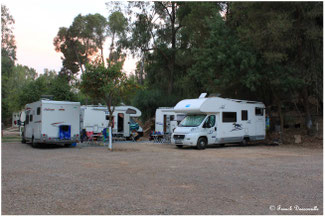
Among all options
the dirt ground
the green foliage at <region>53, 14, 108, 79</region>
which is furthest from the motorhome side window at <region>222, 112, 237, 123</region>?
the green foliage at <region>53, 14, 108, 79</region>

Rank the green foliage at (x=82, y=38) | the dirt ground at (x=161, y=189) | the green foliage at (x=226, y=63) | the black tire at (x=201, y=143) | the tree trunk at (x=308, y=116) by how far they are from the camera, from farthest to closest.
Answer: the green foliage at (x=82, y=38), the tree trunk at (x=308, y=116), the green foliage at (x=226, y=63), the black tire at (x=201, y=143), the dirt ground at (x=161, y=189)

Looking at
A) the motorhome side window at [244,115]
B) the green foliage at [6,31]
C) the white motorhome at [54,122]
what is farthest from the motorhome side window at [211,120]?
the green foliage at [6,31]

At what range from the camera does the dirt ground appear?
5.24 m

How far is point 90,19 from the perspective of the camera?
4141 cm

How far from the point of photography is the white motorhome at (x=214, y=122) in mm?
16531

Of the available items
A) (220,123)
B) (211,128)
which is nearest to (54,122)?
(211,128)

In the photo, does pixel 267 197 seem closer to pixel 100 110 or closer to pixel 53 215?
pixel 53 215

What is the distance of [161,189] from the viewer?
6609mm

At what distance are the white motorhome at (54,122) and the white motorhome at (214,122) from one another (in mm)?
5024

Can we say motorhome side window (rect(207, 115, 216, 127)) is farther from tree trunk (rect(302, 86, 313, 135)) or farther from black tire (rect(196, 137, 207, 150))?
Result: tree trunk (rect(302, 86, 313, 135))

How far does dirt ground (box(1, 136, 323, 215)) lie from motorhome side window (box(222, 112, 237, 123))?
24.1 feet

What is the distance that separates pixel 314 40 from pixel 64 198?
49.7ft

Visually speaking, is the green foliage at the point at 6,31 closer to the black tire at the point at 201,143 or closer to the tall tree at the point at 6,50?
the tall tree at the point at 6,50

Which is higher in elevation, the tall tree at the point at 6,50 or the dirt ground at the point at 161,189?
the tall tree at the point at 6,50
